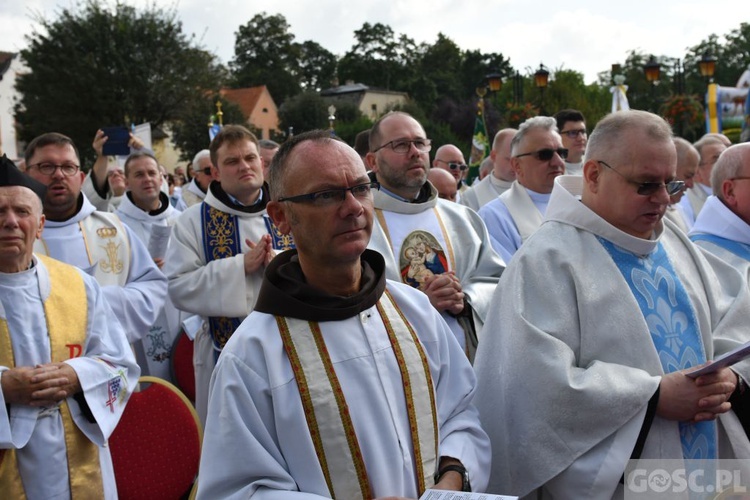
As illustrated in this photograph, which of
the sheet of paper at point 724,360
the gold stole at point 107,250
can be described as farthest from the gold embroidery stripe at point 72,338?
the sheet of paper at point 724,360

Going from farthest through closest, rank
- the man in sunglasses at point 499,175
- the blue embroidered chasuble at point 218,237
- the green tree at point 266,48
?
the green tree at point 266,48 → the man in sunglasses at point 499,175 → the blue embroidered chasuble at point 218,237

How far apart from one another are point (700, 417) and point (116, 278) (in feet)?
12.8

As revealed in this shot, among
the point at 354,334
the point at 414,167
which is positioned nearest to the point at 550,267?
the point at 354,334

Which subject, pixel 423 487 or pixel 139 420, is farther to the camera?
pixel 139 420

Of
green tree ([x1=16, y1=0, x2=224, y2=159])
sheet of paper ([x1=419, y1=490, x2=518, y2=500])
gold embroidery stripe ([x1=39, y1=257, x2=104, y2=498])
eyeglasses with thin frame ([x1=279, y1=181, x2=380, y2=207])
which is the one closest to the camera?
sheet of paper ([x1=419, y1=490, x2=518, y2=500])

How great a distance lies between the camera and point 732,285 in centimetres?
370

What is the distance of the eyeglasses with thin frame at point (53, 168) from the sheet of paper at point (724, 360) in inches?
158

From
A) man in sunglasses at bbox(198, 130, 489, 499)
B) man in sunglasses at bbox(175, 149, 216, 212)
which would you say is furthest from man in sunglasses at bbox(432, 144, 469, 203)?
man in sunglasses at bbox(198, 130, 489, 499)

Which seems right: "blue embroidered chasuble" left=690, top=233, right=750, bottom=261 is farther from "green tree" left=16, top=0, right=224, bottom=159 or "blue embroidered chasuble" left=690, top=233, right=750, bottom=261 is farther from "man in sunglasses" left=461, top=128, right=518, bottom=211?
"green tree" left=16, top=0, right=224, bottom=159

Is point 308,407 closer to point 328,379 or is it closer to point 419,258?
point 328,379

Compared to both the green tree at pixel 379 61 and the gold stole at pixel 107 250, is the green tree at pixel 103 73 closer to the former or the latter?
the gold stole at pixel 107 250

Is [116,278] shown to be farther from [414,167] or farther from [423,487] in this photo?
[423,487]

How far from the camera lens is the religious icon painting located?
15.6 ft

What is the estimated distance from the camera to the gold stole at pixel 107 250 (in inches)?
211
